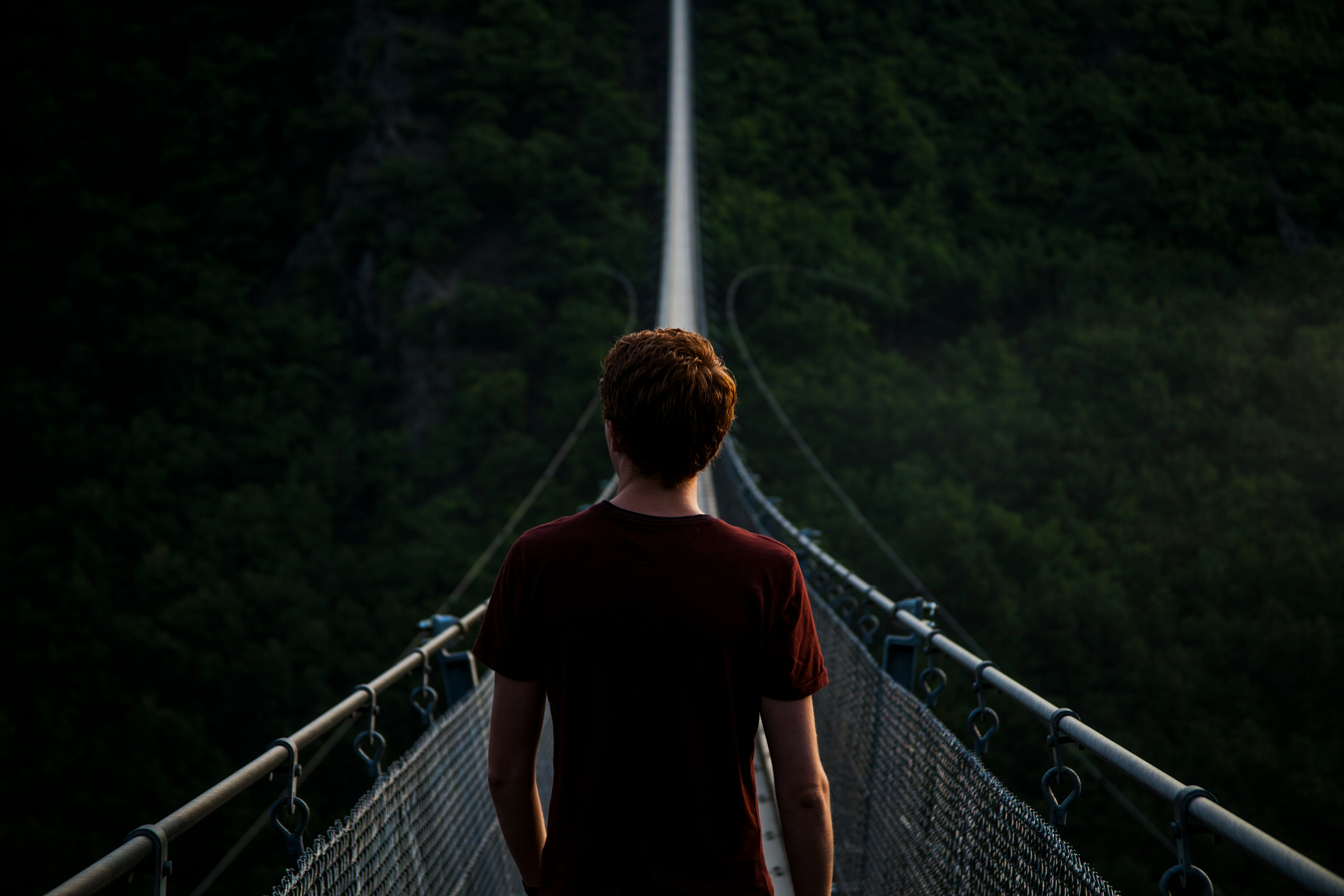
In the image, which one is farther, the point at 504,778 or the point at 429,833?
the point at 429,833

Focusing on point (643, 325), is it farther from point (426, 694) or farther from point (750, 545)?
point (750, 545)

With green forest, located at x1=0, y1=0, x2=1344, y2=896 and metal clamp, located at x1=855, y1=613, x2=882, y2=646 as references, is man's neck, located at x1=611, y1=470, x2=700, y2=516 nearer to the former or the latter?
metal clamp, located at x1=855, y1=613, x2=882, y2=646

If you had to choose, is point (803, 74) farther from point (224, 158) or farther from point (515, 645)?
point (515, 645)

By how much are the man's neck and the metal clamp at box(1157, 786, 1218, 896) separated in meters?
0.44

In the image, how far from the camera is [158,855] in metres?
0.77

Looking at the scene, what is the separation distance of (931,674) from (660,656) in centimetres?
92

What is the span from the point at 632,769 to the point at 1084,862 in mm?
452

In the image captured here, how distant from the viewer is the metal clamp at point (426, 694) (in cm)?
147

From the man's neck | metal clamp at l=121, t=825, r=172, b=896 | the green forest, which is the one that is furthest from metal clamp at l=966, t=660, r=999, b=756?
the green forest

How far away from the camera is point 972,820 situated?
4.00ft

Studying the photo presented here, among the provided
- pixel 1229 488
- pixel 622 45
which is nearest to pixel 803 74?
pixel 622 45

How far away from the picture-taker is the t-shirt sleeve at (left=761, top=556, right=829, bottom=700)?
2.27ft

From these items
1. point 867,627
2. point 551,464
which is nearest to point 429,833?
point 867,627

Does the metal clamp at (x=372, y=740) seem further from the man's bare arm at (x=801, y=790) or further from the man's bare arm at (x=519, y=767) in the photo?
the man's bare arm at (x=801, y=790)
